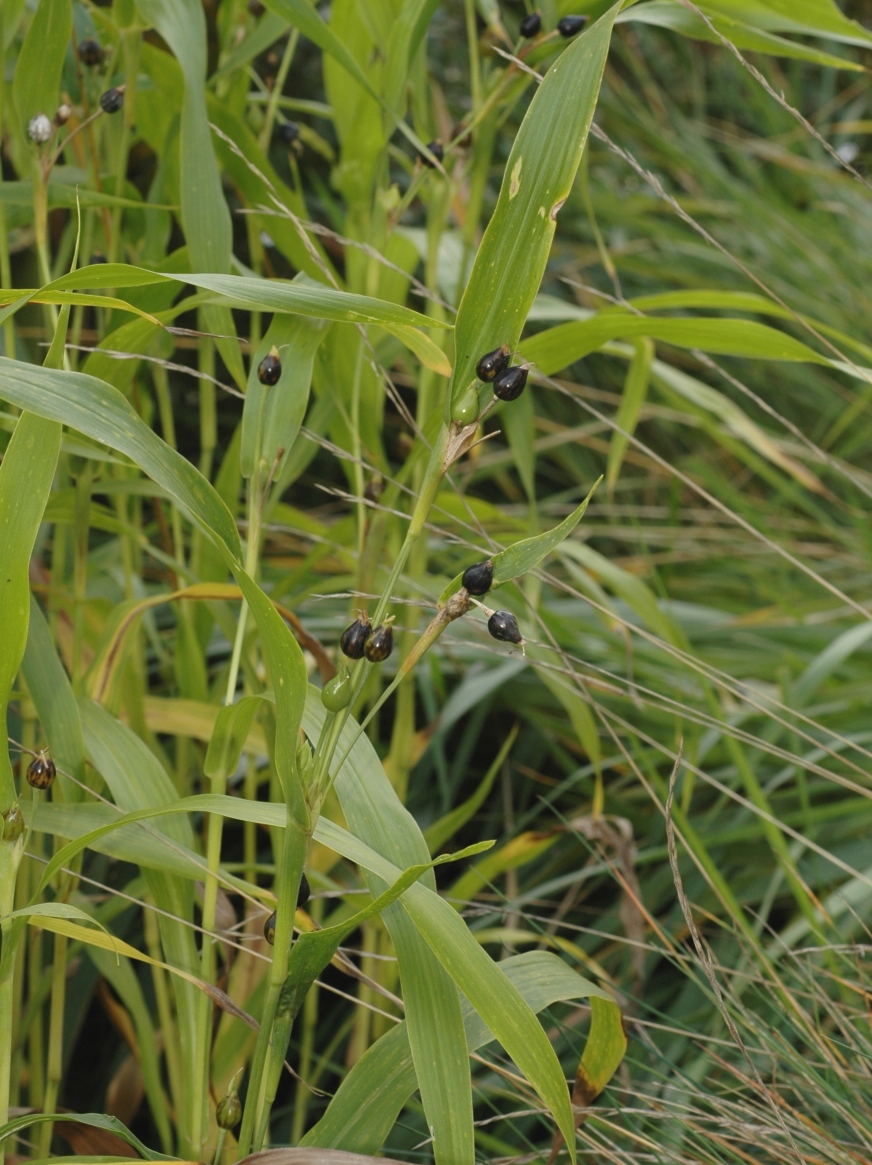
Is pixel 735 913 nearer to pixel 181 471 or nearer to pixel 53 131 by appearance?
pixel 181 471

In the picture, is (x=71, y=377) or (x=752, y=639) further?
(x=752, y=639)

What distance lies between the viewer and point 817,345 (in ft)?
5.14

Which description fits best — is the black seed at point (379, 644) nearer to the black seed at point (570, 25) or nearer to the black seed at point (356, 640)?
the black seed at point (356, 640)

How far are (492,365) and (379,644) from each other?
0.09m

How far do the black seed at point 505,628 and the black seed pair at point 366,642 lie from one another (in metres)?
0.03

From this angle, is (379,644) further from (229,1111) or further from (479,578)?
(229,1111)

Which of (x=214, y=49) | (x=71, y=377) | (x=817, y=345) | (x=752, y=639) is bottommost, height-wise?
(x=752, y=639)

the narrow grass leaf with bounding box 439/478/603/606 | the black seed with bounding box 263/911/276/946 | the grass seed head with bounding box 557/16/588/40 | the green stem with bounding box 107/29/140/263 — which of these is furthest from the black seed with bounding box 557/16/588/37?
the black seed with bounding box 263/911/276/946

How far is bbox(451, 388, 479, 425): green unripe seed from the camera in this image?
312 mm

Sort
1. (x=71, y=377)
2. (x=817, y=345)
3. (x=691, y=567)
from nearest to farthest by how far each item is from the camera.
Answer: (x=71, y=377) < (x=691, y=567) < (x=817, y=345)

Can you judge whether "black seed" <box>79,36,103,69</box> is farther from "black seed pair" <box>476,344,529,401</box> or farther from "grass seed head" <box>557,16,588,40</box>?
"black seed pair" <box>476,344,529,401</box>

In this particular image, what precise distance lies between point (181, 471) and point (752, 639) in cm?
84

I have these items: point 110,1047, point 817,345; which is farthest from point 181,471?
point 817,345

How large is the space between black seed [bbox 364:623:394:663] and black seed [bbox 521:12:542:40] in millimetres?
372
